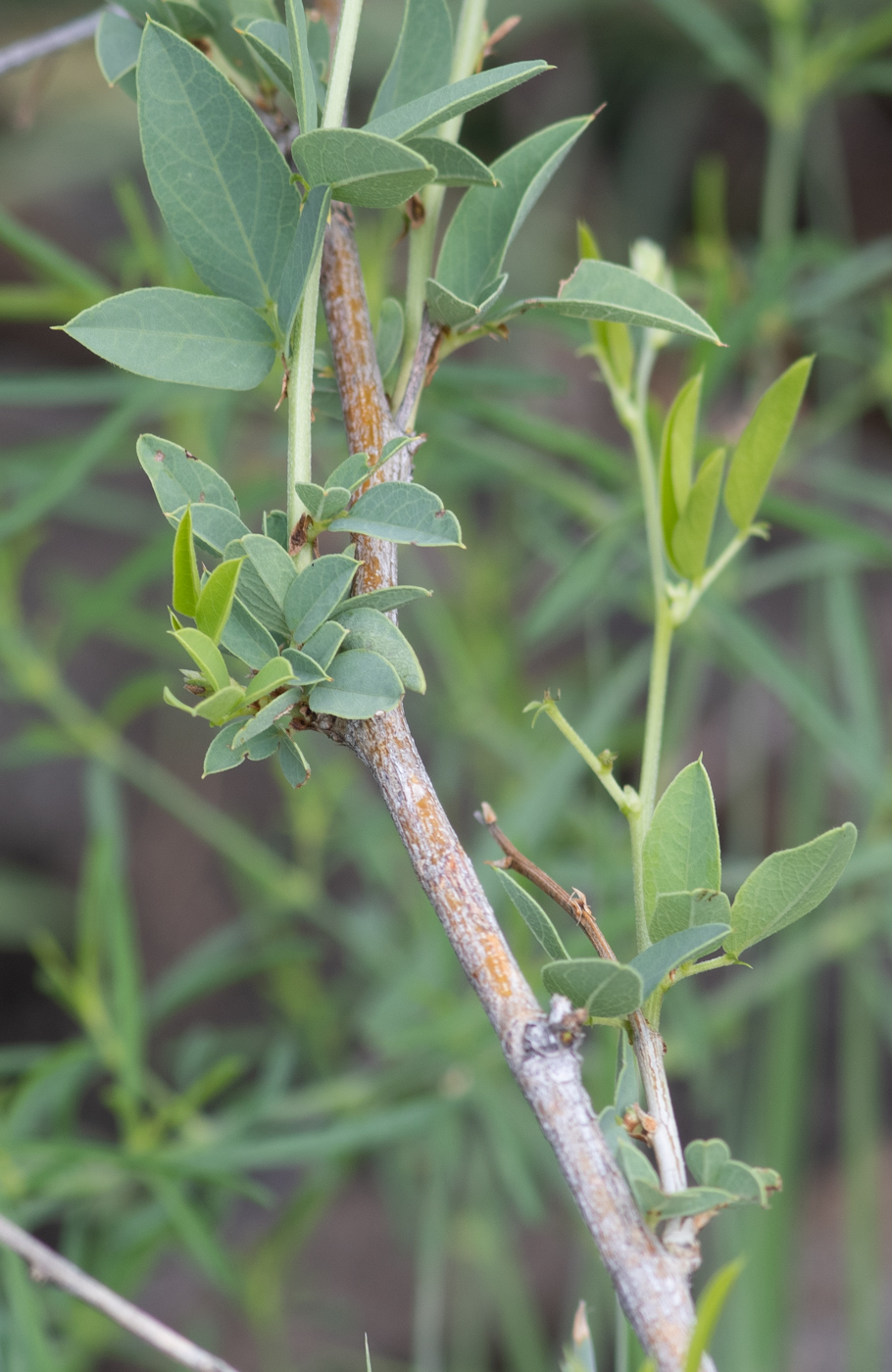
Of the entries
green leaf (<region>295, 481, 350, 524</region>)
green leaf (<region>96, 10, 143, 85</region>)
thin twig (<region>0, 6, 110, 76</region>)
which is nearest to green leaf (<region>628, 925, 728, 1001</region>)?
green leaf (<region>295, 481, 350, 524</region>)

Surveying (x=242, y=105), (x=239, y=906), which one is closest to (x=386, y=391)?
(x=242, y=105)

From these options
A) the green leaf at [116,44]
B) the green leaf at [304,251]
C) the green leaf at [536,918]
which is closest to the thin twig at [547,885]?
the green leaf at [536,918]

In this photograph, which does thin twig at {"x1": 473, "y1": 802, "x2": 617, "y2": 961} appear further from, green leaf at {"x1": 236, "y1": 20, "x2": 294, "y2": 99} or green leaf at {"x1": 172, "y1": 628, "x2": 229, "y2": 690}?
green leaf at {"x1": 236, "y1": 20, "x2": 294, "y2": 99}

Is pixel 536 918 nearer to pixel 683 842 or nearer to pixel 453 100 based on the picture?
pixel 683 842

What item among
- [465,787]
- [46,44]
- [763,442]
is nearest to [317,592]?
[763,442]

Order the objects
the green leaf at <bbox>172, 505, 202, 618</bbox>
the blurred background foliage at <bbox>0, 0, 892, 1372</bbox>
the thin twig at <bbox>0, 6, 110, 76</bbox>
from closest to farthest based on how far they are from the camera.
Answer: the green leaf at <bbox>172, 505, 202, 618</bbox>, the thin twig at <bbox>0, 6, 110, 76</bbox>, the blurred background foliage at <bbox>0, 0, 892, 1372</bbox>

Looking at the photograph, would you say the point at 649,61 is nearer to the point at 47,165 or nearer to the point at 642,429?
the point at 47,165
